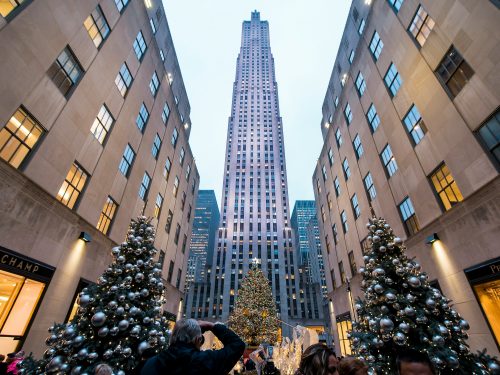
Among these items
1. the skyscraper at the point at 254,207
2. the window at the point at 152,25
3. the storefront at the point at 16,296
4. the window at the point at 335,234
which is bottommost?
the storefront at the point at 16,296

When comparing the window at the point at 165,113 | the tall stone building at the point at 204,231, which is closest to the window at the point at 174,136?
the window at the point at 165,113

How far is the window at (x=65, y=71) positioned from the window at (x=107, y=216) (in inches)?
263

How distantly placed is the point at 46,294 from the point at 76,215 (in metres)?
3.65

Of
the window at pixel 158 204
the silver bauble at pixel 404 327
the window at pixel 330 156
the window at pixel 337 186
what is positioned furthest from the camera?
the window at pixel 330 156

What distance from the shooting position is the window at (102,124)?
547 inches

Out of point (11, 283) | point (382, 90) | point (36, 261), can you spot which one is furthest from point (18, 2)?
point (382, 90)

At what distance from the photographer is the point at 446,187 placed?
40.4 ft

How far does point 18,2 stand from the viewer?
9.43 metres

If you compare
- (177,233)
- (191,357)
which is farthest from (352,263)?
(191,357)

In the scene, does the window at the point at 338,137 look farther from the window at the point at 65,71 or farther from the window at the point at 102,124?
the window at the point at 65,71

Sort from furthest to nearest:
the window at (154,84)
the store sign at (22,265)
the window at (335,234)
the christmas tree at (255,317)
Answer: the christmas tree at (255,317) < the window at (335,234) < the window at (154,84) < the store sign at (22,265)

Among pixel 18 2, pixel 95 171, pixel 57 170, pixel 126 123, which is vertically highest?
pixel 126 123

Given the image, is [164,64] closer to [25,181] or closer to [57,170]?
[57,170]

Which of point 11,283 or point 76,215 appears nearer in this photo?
point 11,283
